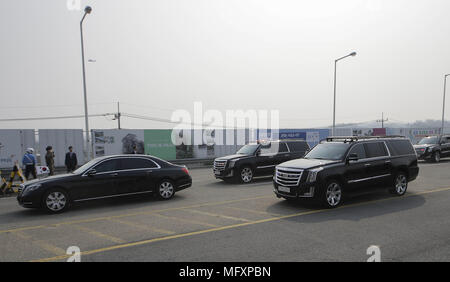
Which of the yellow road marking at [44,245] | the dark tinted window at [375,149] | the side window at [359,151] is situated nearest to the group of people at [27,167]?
the yellow road marking at [44,245]

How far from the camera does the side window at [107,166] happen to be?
8.90 meters

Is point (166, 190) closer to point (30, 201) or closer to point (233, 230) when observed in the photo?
point (30, 201)

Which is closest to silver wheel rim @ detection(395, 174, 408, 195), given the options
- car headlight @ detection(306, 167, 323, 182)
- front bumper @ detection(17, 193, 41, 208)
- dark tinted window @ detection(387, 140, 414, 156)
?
dark tinted window @ detection(387, 140, 414, 156)

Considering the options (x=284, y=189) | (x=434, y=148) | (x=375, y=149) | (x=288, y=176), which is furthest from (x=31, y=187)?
(x=434, y=148)

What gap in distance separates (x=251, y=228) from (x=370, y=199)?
4.90 meters

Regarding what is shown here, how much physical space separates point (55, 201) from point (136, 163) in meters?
2.51

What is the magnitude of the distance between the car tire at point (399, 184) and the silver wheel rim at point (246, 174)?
572 centimetres

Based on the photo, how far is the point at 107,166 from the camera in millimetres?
9031

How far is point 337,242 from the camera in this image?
520 centimetres

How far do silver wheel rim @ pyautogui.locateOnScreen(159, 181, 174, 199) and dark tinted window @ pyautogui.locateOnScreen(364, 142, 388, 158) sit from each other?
21.1ft

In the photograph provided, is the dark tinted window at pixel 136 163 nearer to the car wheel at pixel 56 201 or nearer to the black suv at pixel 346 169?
the car wheel at pixel 56 201

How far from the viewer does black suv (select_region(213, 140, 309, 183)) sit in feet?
42.6
